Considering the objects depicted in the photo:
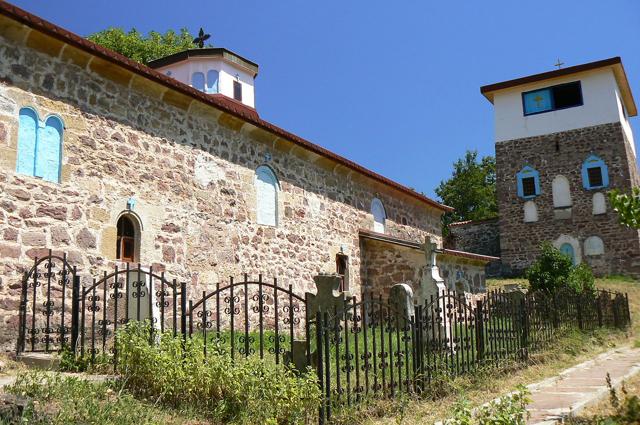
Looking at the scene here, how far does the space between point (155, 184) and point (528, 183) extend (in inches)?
913

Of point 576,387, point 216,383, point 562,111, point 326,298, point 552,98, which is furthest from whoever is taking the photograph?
point 552,98

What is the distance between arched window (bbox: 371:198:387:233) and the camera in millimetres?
18264

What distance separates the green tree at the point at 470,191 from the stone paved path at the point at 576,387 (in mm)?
33792

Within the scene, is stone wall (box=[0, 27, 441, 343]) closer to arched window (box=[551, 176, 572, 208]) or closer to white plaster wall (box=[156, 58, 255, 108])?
white plaster wall (box=[156, 58, 255, 108])

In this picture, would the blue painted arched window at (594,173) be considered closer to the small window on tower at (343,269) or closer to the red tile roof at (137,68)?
the red tile roof at (137,68)

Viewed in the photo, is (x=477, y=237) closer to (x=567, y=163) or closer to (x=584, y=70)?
(x=567, y=163)

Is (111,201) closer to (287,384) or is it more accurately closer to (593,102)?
(287,384)

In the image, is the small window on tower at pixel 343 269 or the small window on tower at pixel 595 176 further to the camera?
the small window on tower at pixel 595 176

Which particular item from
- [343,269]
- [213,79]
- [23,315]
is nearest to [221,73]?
[213,79]

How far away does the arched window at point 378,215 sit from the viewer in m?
18.3

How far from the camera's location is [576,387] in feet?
25.5

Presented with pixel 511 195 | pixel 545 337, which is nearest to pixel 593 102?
pixel 511 195

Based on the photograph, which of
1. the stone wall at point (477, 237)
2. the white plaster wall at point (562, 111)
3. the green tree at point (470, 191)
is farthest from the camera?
the green tree at point (470, 191)

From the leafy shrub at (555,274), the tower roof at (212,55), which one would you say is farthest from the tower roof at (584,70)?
the tower roof at (212,55)
